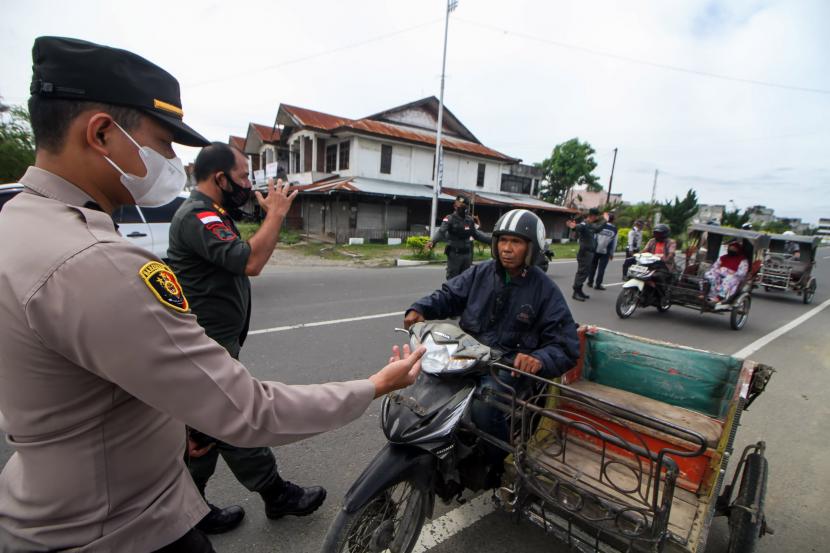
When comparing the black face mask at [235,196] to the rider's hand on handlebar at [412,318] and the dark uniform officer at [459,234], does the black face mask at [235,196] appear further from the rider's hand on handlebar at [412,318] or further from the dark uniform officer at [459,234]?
the dark uniform officer at [459,234]

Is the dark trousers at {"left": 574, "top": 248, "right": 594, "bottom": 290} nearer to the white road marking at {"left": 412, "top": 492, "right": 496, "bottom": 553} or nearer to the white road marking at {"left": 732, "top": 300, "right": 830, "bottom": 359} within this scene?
the white road marking at {"left": 732, "top": 300, "right": 830, "bottom": 359}

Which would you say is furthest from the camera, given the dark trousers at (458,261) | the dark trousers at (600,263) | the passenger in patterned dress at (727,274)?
the dark trousers at (600,263)

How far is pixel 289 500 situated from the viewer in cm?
226

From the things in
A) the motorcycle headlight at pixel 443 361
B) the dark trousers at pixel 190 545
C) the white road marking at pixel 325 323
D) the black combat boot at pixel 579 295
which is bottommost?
the white road marking at pixel 325 323

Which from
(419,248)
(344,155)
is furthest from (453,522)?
(344,155)

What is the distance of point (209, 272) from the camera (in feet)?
6.88

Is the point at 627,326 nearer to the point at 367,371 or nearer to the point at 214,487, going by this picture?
the point at 367,371

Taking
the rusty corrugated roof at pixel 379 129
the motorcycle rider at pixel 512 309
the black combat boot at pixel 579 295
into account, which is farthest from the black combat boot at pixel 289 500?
the rusty corrugated roof at pixel 379 129

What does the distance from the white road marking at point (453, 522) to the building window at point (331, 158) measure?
21716 mm

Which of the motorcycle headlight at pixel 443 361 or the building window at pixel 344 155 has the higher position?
the building window at pixel 344 155

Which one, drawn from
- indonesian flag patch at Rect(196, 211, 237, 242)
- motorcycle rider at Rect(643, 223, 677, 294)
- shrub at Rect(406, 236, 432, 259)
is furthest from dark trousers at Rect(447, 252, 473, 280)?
shrub at Rect(406, 236, 432, 259)

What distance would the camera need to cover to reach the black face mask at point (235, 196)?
2215 mm

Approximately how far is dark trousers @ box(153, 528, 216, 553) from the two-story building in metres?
17.5

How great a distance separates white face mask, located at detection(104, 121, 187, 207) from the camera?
103 cm
